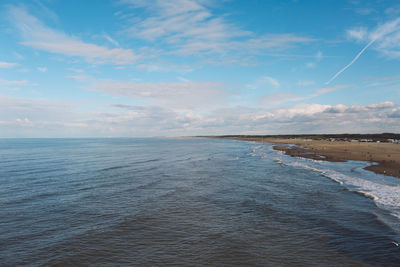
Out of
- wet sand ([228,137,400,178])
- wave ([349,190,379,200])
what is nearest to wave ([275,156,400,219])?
wave ([349,190,379,200])

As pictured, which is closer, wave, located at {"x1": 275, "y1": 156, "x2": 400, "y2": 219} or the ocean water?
the ocean water

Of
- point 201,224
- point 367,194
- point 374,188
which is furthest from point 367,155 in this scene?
point 201,224

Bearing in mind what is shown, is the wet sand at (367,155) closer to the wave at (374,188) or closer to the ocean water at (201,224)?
the wave at (374,188)

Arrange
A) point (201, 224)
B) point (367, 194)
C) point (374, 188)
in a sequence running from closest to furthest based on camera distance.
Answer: point (201, 224) → point (367, 194) → point (374, 188)

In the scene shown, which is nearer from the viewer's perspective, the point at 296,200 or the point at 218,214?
the point at 218,214

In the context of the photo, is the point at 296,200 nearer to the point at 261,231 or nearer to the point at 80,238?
the point at 261,231

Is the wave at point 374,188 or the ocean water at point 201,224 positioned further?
the wave at point 374,188

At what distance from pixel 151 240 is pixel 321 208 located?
11.8 metres

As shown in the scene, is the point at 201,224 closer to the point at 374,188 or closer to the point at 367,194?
the point at 367,194

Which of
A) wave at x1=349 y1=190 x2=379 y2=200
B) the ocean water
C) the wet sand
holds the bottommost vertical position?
the ocean water

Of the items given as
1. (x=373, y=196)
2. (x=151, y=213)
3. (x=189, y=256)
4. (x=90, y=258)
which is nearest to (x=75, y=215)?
(x=151, y=213)

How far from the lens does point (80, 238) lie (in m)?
11.9

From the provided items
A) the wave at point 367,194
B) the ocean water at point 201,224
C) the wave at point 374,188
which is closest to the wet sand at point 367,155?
the wave at point 374,188

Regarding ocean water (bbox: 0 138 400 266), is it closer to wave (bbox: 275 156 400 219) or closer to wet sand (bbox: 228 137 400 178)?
wave (bbox: 275 156 400 219)
